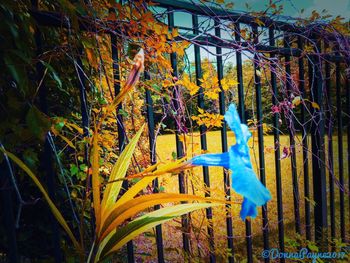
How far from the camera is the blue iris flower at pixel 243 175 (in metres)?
0.55

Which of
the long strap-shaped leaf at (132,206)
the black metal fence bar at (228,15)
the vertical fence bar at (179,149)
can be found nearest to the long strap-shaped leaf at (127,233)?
the long strap-shaped leaf at (132,206)

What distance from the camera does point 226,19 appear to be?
6.00ft

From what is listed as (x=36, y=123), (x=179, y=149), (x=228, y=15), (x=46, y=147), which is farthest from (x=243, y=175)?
(x=228, y=15)

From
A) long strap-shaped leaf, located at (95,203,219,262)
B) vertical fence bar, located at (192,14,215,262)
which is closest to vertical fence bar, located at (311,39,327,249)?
vertical fence bar, located at (192,14,215,262)

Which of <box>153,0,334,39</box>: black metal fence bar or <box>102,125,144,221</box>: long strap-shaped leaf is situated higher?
<box>153,0,334,39</box>: black metal fence bar

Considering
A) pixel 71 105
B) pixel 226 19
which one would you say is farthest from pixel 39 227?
pixel 226 19

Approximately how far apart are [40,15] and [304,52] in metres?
1.74

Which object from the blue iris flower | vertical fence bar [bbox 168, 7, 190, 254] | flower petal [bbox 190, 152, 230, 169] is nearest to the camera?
the blue iris flower

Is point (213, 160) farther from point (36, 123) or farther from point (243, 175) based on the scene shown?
point (36, 123)

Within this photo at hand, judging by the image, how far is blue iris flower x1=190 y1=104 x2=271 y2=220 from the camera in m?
0.55

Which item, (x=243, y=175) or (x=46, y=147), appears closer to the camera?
(x=243, y=175)

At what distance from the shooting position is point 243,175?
57 centimetres

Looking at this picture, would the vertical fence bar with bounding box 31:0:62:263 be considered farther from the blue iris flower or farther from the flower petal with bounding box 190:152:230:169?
the blue iris flower

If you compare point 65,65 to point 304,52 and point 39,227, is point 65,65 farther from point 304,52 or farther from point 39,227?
point 304,52
